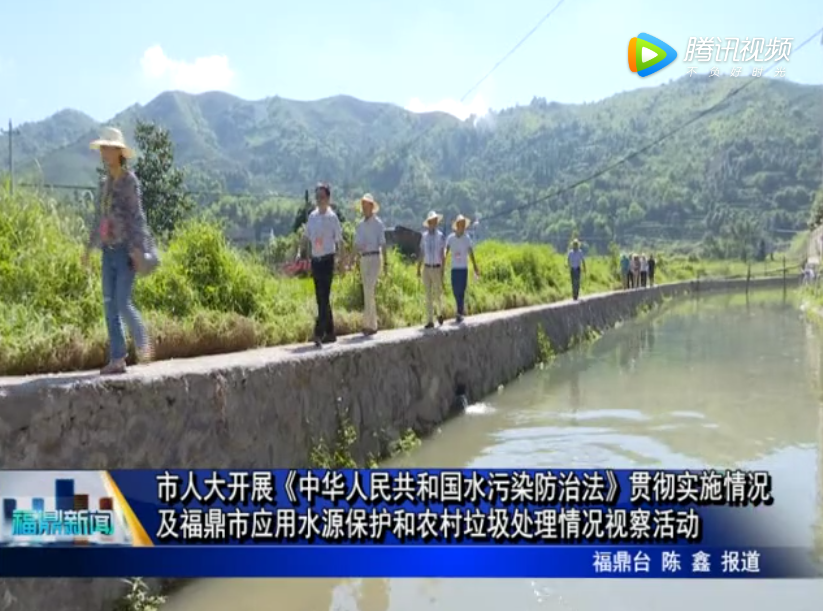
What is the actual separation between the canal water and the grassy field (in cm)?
182

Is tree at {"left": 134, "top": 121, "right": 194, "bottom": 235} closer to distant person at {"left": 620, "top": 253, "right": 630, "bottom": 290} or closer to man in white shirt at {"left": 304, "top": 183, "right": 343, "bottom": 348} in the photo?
distant person at {"left": 620, "top": 253, "right": 630, "bottom": 290}

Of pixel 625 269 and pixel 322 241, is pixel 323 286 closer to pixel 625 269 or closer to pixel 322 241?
pixel 322 241

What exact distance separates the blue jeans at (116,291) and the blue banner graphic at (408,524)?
106 centimetres

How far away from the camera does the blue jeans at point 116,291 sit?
5324mm

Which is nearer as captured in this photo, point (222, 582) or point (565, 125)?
point (222, 582)

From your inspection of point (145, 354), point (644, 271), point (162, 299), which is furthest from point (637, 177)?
point (145, 354)

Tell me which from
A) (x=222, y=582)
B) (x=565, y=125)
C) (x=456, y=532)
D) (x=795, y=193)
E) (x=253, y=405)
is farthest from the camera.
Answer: (x=565, y=125)

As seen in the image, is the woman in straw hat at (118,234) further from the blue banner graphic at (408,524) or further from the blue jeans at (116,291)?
the blue banner graphic at (408,524)

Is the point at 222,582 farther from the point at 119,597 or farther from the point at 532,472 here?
the point at 532,472

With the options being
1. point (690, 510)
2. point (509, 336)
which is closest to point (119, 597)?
point (690, 510)

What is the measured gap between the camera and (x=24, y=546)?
4.09m

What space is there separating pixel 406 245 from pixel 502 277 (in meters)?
7.68

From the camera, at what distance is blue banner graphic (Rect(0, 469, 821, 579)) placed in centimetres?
436

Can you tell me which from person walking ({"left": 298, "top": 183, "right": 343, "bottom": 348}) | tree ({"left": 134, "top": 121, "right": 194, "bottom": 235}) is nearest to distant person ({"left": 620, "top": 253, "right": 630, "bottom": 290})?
tree ({"left": 134, "top": 121, "right": 194, "bottom": 235})
